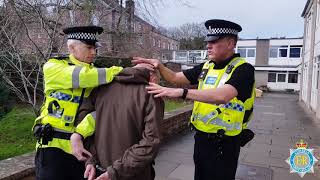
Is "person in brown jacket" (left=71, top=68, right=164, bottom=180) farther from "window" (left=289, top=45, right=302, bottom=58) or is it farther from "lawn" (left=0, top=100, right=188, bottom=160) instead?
"window" (left=289, top=45, right=302, bottom=58)

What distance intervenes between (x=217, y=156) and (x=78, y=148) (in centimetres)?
124

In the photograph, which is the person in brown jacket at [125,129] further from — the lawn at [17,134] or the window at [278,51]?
the window at [278,51]

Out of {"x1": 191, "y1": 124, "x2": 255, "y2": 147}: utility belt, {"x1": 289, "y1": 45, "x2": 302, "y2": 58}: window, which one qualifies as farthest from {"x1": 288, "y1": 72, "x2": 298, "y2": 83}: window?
{"x1": 191, "y1": 124, "x2": 255, "y2": 147}: utility belt

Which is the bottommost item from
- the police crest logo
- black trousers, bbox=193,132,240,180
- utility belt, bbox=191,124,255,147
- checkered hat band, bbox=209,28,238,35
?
the police crest logo

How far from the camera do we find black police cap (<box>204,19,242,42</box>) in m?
2.67

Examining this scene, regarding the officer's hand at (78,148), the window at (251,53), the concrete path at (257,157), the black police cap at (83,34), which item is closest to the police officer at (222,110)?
the black police cap at (83,34)

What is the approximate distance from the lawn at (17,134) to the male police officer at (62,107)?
10.9ft

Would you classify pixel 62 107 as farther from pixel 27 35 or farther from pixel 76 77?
pixel 27 35

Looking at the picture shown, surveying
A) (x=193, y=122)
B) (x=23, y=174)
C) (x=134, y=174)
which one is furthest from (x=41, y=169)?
(x=193, y=122)

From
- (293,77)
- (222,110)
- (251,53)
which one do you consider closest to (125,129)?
(222,110)

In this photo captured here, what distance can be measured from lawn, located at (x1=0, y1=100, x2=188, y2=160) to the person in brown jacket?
385 cm

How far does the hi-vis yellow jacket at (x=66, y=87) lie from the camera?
2.10m

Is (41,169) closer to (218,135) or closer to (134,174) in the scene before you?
(134,174)

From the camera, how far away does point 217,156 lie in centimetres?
271
